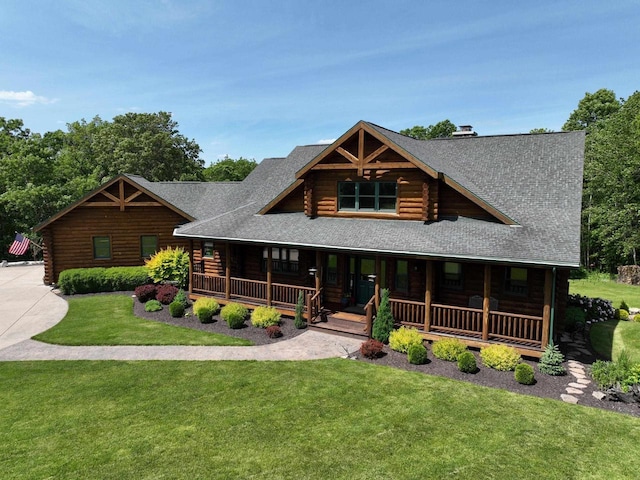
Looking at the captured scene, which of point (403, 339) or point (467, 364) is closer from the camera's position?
point (467, 364)

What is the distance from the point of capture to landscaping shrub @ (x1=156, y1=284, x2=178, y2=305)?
755 inches

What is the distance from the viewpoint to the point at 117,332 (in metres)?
15.7

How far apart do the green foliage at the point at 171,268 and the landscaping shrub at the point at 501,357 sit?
14558 mm

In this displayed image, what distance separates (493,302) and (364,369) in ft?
17.7

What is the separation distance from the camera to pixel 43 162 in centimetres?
3834

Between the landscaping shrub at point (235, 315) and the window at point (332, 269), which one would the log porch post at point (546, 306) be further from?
the landscaping shrub at point (235, 315)

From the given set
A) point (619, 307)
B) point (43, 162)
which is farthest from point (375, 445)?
point (43, 162)

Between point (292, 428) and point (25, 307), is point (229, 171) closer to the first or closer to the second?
point (25, 307)

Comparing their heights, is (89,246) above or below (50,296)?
above

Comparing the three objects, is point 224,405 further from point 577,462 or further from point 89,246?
point 89,246

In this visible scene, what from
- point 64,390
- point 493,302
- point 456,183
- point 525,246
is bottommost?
point 64,390

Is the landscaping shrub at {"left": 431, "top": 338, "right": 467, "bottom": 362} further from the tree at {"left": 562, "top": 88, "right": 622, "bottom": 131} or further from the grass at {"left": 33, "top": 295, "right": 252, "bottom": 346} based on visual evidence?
the tree at {"left": 562, "top": 88, "right": 622, "bottom": 131}

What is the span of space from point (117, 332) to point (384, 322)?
10.0m

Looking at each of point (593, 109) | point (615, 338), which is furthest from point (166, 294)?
point (593, 109)
